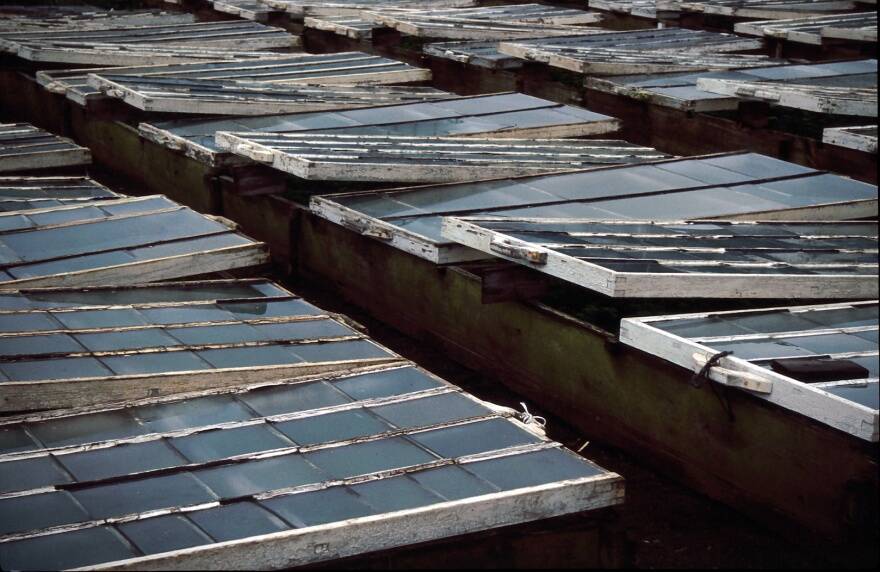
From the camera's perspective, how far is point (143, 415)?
257 inches

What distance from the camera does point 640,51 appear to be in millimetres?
17953

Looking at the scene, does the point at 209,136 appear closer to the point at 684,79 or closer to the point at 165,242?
the point at 165,242

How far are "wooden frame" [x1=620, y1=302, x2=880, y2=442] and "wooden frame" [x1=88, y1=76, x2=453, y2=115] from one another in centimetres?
755

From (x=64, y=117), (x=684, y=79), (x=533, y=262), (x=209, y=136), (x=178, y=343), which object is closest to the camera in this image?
(x=178, y=343)

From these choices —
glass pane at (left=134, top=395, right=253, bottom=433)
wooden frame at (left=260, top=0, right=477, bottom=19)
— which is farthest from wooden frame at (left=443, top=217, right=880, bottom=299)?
wooden frame at (left=260, top=0, right=477, bottom=19)

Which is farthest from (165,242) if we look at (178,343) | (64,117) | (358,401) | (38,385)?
(64,117)

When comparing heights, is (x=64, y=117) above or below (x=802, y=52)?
below

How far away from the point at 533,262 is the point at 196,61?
1081 cm

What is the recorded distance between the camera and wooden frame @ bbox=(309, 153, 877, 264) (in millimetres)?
9758

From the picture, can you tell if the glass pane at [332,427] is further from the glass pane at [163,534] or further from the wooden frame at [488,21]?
the wooden frame at [488,21]

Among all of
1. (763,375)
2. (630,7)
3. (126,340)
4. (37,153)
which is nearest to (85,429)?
(126,340)

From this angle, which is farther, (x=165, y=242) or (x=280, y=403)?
(x=165, y=242)

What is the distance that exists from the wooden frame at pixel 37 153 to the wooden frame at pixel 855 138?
26.9 feet

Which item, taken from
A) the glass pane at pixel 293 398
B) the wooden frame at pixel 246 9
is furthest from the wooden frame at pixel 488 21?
the glass pane at pixel 293 398
